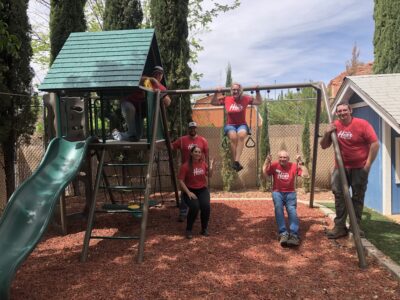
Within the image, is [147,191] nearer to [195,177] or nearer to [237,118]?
[195,177]

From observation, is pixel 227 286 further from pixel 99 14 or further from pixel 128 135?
pixel 99 14

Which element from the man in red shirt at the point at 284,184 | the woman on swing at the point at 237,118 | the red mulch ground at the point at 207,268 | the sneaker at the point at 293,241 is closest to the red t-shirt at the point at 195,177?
the woman on swing at the point at 237,118

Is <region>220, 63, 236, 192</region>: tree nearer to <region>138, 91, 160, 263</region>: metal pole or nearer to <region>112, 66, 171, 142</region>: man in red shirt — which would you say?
<region>112, 66, 171, 142</region>: man in red shirt

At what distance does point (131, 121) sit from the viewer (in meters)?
6.32

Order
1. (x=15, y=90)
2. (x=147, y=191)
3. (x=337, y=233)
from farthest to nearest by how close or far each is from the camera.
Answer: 1. (x=15, y=90)
2. (x=337, y=233)
3. (x=147, y=191)

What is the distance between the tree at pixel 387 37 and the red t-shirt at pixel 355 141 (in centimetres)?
1072

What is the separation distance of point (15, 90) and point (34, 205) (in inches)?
175

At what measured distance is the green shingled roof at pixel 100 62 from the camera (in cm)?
584

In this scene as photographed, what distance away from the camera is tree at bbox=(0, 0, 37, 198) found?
7.85 m

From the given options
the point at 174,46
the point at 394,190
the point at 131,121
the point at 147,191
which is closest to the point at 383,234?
the point at 147,191

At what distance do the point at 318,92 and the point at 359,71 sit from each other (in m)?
29.1

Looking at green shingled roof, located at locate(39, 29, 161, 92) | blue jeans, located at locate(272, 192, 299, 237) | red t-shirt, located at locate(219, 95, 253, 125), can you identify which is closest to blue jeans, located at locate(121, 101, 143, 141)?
green shingled roof, located at locate(39, 29, 161, 92)

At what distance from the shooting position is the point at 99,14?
18438 mm

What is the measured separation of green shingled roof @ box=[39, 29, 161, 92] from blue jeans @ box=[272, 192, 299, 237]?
9.58ft
